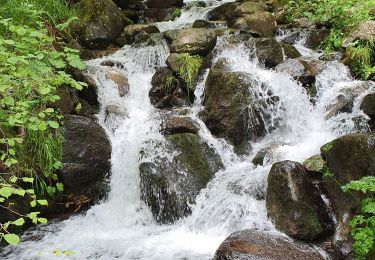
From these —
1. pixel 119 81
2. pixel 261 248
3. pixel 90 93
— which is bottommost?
pixel 261 248

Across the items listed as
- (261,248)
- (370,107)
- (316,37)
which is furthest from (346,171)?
(316,37)

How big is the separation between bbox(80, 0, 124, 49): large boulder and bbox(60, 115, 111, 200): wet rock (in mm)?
4124

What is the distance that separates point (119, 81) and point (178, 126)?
7.25ft

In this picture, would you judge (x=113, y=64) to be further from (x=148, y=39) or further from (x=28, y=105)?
(x=28, y=105)

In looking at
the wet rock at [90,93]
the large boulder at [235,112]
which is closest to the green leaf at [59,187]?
the wet rock at [90,93]

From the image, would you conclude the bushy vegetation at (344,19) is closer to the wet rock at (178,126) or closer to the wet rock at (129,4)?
the wet rock at (178,126)

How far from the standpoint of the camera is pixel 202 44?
8781 millimetres

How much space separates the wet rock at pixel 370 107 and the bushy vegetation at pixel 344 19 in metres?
1.35

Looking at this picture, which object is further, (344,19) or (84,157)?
(344,19)

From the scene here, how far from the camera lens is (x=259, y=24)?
10117 mm

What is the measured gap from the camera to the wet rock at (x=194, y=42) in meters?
8.70

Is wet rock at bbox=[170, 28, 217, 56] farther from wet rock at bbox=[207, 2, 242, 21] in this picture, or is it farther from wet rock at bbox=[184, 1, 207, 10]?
wet rock at bbox=[184, 1, 207, 10]

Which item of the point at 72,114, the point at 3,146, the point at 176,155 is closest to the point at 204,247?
the point at 176,155

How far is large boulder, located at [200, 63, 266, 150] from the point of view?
6.97 meters
